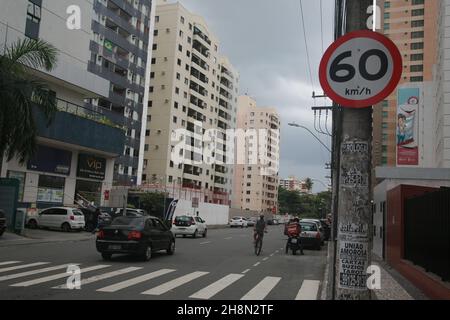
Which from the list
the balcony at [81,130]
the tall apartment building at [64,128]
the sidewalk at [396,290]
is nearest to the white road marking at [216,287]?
the sidewalk at [396,290]

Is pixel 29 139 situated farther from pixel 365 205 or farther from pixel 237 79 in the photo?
pixel 237 79

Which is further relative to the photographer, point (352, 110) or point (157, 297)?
point (157, 297)

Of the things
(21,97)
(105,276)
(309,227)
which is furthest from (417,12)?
(105,276)

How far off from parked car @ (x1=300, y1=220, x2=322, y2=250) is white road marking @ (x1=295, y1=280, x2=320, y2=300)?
39.2 ft

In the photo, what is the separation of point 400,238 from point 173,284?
7703mm

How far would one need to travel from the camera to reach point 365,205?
4.24 m

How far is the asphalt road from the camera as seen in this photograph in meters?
9.67

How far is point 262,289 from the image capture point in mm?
11070

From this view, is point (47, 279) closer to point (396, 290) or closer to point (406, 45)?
point (396, 290)

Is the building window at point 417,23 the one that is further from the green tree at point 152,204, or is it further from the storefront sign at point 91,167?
the storefront sign at point 91,167

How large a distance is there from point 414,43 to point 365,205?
10044 centimetres

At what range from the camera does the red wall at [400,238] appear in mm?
10852
